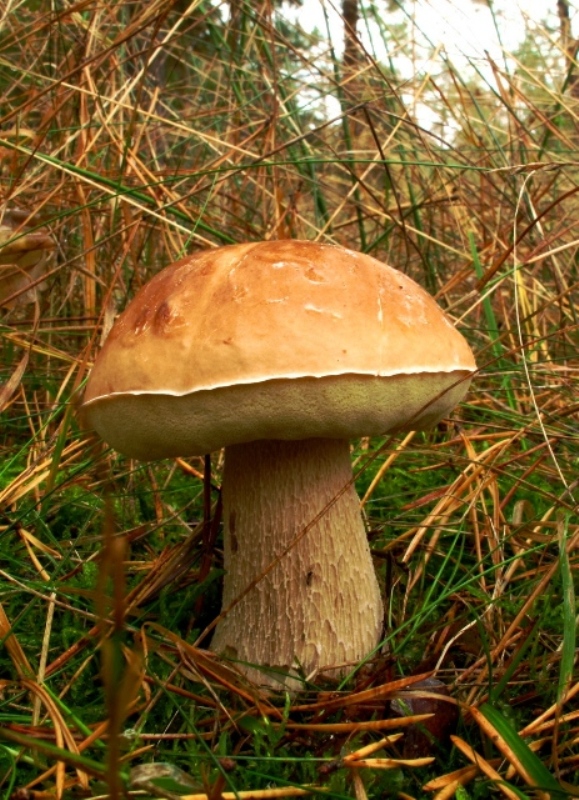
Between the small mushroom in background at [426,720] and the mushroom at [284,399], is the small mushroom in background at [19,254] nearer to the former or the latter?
the mushroom at [284,399]

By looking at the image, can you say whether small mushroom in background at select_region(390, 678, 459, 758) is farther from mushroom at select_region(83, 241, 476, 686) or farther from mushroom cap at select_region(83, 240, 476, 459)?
mushroom cap at select_region(83, 240, 476, 459)

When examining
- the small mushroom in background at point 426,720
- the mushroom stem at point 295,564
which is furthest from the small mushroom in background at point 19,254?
the small mushroom in background at point 426,720

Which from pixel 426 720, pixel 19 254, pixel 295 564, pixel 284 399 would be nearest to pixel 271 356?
pixel 284 399

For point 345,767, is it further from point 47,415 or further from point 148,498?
point 47,415

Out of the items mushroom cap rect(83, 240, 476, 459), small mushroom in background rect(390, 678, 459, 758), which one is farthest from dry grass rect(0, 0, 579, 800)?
mushroom cap rect(83, 240, 476, 459)

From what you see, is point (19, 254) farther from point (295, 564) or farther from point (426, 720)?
point (426, 720)

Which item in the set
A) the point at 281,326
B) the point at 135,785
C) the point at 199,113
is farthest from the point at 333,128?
the point at 135,785
